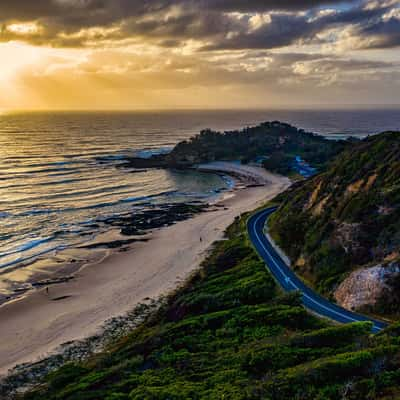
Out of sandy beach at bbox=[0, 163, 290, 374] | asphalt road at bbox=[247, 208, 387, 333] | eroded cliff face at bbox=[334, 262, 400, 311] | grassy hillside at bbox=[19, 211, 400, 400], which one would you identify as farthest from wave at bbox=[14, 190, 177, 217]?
eroded cliff face at bbox=[334, 262, 400, 311]

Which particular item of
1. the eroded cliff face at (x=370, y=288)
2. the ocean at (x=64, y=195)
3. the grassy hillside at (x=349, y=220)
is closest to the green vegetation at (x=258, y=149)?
the ocean at (x=64, y=195)

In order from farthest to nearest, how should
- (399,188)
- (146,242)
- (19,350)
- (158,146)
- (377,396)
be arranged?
(158,146) → (146,242) → (399,188) → (19,350) → (377,396)

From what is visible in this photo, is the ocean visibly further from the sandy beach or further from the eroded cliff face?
the eroded cliff face

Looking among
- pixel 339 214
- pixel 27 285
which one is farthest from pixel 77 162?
pixel 339 214

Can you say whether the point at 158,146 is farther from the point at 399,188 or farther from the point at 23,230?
the point at 399,188

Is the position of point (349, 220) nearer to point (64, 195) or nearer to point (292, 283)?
point (292, 283)
